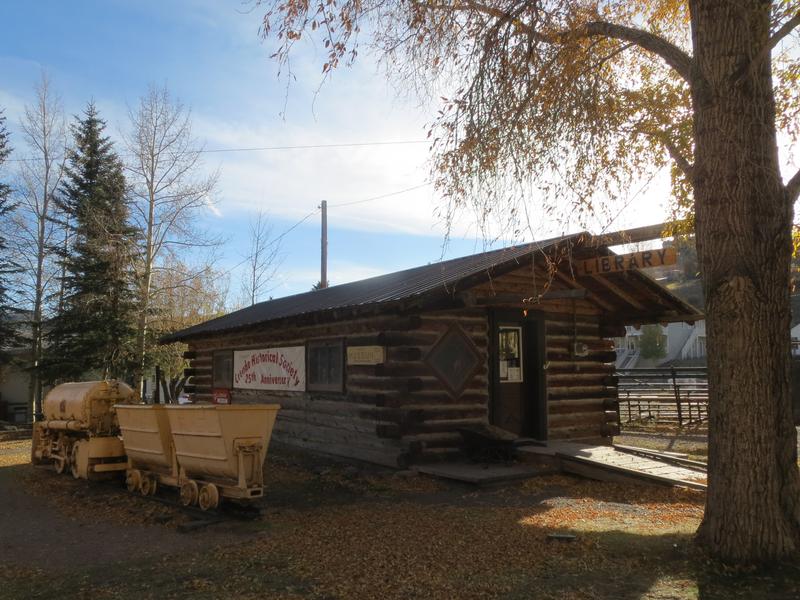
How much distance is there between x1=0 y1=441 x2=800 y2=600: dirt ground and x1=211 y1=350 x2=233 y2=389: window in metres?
6.37

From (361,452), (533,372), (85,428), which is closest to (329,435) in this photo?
(361,452)

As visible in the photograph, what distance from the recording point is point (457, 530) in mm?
7488

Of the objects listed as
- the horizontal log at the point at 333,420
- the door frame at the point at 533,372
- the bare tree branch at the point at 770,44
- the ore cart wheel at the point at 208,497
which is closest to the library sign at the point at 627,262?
the door frame at the point at 533,372

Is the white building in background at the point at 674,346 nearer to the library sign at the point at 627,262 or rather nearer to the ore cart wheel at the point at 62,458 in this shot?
the library sign at the point at 627,262

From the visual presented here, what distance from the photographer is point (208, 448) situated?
848cm

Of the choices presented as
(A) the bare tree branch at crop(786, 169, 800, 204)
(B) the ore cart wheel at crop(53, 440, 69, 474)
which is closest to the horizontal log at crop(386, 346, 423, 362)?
(A) the bare tree branch at crop(786, 169, 800, 204)

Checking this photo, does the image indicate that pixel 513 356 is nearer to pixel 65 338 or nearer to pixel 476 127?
pixel 476 127

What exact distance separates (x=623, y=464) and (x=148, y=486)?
7282 millimetres

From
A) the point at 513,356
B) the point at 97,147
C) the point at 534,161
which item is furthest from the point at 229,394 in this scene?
the point at 97,147

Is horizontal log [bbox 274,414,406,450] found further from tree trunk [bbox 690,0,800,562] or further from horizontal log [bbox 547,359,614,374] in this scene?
tree trunk [bbox 690,0,800,562]

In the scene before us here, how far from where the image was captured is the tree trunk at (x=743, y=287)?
5547 mm

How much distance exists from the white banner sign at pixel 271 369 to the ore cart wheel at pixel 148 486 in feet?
13.5

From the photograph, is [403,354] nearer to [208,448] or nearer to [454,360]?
[454,360]

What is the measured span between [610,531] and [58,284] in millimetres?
27734
